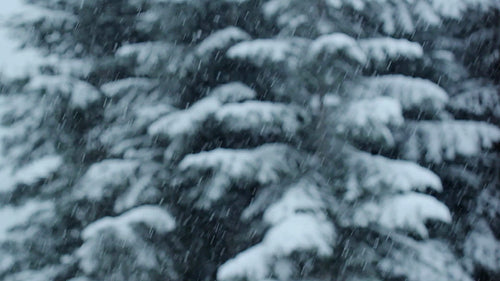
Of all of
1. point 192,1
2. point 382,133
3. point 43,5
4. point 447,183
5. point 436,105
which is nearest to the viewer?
point 382,133

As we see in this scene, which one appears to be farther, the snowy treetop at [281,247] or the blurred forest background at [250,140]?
the blurred forest background at [250,140]

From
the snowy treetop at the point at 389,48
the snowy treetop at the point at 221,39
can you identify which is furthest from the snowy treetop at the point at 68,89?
the snowy treetop at the point at 389,48

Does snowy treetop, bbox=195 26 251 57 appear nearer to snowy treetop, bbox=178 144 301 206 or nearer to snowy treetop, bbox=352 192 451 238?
snowy treetop, bbox=178 144 301 206

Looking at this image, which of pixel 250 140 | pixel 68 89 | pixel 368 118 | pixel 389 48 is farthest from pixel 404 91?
pixel 68 89

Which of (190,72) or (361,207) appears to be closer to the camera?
(361,207)

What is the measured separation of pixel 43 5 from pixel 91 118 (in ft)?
7.01

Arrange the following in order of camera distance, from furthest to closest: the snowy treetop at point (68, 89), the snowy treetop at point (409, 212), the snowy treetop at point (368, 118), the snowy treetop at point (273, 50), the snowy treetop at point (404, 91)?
the snowy treetop at point (68, 89)
the snowy treetop at point (404, 91)
the snowy treetop at point (273, 50)
the snowy treetop at point (368, 118)
the snowy treetop at point (409, 212)

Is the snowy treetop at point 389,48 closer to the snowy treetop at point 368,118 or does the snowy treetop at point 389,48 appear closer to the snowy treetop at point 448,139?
the snowy treetop at point 368,118

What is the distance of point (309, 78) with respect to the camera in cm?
722

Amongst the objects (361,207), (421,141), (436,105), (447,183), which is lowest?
(447,183)

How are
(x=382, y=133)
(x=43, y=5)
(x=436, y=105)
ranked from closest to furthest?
(x=382, y=133), (x=436, y=105), (x=43, y=5)

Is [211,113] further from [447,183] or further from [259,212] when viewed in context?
[447,183]

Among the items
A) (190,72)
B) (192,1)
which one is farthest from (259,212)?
(192,1)

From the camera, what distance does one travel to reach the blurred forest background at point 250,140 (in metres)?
6.71
